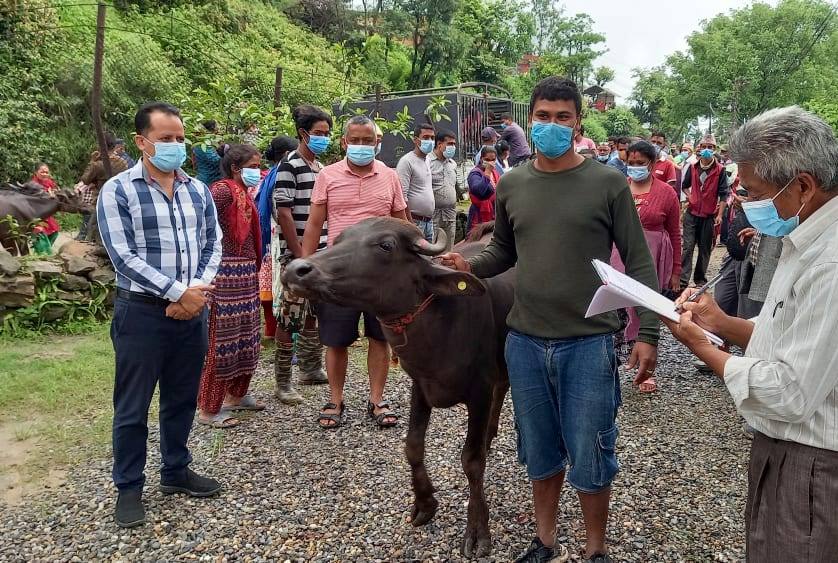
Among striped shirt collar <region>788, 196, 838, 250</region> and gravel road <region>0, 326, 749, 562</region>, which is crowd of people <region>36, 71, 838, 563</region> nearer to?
striped shirt collar <region>788, 196, 838, 250</region>

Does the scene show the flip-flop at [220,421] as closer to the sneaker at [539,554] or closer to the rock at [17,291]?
the sneaker at [539,554]

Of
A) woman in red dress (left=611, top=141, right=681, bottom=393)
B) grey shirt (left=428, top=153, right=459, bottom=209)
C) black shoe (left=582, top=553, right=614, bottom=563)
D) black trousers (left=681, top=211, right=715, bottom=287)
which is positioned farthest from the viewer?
black trousers (left=681, top=211, right=715, bottom=287)

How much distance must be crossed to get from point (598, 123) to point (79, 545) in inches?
1610

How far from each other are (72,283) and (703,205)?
8.31 meters

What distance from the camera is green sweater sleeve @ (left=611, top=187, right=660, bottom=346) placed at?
2619 mm

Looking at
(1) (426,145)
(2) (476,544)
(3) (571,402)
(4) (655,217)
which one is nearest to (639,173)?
(4) (655,217)

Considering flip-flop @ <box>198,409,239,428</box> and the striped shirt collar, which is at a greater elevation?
the striped shirt collar

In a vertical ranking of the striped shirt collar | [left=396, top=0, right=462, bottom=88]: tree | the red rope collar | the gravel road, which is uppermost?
[left=396, top=0, right=462, bottom=88]: tree

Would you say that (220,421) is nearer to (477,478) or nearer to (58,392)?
(58,392)

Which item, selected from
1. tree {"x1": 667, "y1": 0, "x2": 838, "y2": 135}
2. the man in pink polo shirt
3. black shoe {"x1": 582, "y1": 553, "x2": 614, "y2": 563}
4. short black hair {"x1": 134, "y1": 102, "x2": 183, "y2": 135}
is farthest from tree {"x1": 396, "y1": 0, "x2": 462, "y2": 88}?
black shoe {"x1": 582, "y1": 553, "x2": 614, "y2": 563}

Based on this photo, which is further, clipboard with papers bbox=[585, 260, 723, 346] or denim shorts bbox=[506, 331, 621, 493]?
denim shorts bbox=[506, 331, 621, 493]

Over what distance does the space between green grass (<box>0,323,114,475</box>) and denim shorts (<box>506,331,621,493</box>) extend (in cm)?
336

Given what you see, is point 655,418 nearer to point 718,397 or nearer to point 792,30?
point 718,397

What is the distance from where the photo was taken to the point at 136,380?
344 cm
